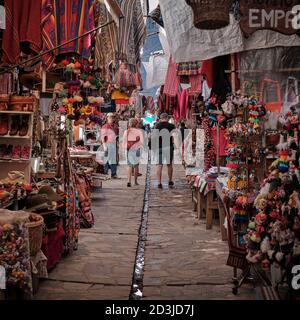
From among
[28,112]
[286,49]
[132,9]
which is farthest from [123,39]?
[286,49]

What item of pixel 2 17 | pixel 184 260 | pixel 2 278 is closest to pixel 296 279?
pixel 2 278

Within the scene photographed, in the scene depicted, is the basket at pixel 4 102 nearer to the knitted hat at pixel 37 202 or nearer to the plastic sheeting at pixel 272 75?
the knitted hat at pixel 37 202

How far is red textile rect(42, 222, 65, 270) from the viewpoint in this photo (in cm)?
611

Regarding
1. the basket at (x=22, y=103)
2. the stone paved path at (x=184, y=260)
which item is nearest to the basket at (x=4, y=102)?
the basket at (x=22, y=103)

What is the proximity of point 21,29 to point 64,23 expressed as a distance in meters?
1.36

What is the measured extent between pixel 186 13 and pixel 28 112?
346 cm

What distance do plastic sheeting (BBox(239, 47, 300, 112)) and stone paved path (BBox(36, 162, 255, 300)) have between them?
2317 millimetres

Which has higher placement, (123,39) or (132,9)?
(132,9)

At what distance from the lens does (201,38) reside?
612 cm

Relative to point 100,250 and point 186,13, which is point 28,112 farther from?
point 186,13

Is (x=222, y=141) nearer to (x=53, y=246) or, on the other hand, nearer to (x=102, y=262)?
(x=102, y=262)

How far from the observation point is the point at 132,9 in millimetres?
13391

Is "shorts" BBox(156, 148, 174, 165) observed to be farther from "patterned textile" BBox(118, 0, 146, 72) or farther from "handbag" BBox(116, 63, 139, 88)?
"patterned textile" BBox(118, 0, 146, 72)
